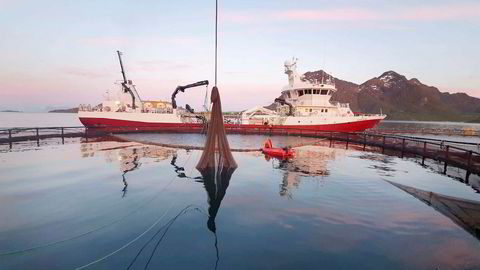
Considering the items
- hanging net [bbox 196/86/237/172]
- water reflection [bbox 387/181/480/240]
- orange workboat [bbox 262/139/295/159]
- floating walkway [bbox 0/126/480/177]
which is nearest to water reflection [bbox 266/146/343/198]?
orange workboat [bbox 262/139/295/159]

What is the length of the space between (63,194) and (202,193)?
19.3 ft

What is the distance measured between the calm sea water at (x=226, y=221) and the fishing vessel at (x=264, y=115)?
3114cm

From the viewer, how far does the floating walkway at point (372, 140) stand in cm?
1803

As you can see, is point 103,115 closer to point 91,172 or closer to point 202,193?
point 91,172

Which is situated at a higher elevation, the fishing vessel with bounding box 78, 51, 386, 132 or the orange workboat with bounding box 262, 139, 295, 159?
the fishing vessel with bounding box 78, 51, 386, 132

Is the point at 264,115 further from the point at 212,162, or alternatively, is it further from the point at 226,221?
the point at 226,221

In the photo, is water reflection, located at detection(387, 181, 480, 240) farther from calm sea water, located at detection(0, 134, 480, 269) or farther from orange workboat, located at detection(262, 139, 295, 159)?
orange workboat, located at detection(262, 139, 295, 159)

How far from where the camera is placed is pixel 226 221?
28.9 feet

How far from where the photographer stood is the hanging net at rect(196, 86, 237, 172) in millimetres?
14078

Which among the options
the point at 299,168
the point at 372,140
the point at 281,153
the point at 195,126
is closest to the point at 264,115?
the point at 195,126

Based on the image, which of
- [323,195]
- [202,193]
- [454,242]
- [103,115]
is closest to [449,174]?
[323,195]

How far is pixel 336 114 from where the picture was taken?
49250 mm

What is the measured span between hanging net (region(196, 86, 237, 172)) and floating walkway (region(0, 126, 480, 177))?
13.1 m

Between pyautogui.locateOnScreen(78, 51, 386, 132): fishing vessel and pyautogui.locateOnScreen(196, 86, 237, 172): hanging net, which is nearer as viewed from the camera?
pyautogui.locateOnScreen(196, 86, 237, 172): hanging net
